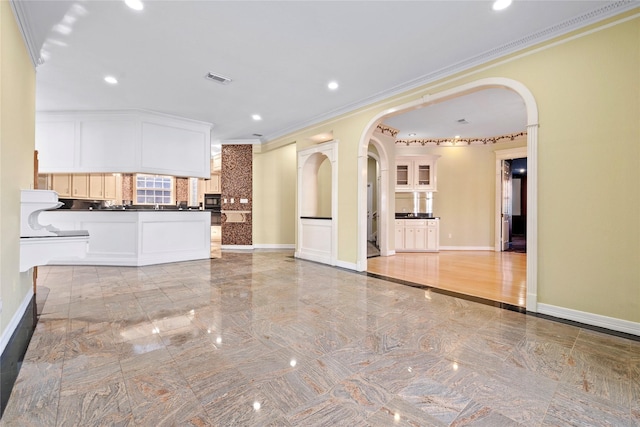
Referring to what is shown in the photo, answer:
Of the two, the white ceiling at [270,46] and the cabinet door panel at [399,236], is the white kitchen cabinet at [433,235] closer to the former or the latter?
the cabinet door panel at [399,236]

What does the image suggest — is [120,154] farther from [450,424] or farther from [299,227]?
[450,424]

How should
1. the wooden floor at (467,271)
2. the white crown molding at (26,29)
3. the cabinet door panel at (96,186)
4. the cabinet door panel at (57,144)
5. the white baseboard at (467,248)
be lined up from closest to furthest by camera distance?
the white crown molding at (26,29) < the wooden floor at (467,271) < the cabinet door panel at (57,144) < the cabinet door panel at (96,186) < the white baseboard at (467,248)

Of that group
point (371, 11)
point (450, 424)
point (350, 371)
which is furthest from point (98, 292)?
point (371, 11)

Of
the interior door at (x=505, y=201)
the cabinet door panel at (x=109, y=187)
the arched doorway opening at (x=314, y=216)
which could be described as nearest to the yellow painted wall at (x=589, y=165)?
the arched doorway opening at (x=314, y=216)

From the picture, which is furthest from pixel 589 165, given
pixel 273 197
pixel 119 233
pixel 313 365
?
pixel 119 233

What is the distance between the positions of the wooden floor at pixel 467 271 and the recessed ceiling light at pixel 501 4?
9.89 ft

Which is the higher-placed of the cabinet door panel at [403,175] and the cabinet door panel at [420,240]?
the cabinet door panel at [403,175]

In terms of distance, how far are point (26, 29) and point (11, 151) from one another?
1.34 m

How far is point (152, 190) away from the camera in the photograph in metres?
8.03

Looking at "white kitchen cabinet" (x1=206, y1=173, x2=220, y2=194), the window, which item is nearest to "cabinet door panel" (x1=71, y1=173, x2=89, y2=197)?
the window

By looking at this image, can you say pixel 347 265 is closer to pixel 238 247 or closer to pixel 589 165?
pixel 589 165

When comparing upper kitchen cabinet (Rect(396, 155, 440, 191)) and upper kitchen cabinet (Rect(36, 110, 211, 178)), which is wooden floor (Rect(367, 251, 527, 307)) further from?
upper kitchen cabinet (Rect(36, 110, 211, 178))

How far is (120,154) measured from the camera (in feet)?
18.5

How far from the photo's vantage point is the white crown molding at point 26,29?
8.34 feet
